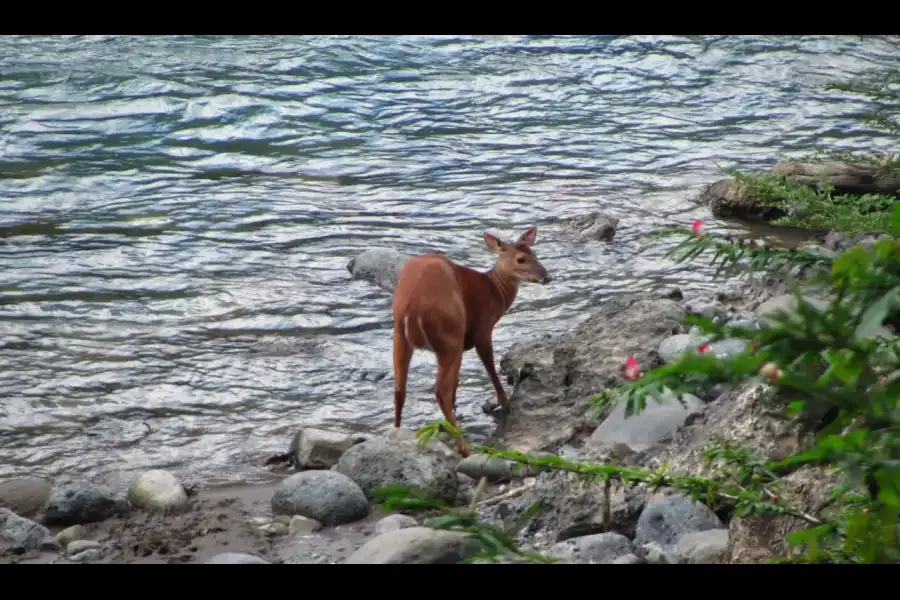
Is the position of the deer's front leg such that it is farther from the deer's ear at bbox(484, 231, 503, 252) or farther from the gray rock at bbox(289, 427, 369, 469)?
the gray rock at bbox(289, 427, 369, 469)

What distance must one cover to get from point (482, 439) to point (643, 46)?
49.8 feet

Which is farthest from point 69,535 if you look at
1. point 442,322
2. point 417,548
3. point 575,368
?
point 575,368

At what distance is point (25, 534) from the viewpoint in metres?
5.16

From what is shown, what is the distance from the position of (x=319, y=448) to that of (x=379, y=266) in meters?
3.81

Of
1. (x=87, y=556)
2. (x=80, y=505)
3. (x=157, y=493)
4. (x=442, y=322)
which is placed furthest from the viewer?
(x=442, y=322)

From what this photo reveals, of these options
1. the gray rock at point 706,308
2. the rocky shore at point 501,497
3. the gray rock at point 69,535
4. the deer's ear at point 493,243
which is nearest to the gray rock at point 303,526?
the rocky shore at point 501,497

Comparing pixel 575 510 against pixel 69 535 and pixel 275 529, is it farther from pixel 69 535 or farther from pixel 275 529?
pixel 69 535

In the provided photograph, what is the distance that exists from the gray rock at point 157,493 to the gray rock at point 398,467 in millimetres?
813

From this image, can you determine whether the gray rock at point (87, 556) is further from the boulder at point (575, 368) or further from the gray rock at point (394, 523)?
the boulder at point (575, 368)

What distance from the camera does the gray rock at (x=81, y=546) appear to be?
5086 millimetres

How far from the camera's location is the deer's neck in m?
7.20

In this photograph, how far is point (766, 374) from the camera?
132cm

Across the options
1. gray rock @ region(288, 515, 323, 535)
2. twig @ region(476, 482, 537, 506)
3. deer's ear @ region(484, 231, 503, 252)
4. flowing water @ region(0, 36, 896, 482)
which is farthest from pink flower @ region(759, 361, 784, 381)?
deer's ear @ region(484, 231, 503, 252)
